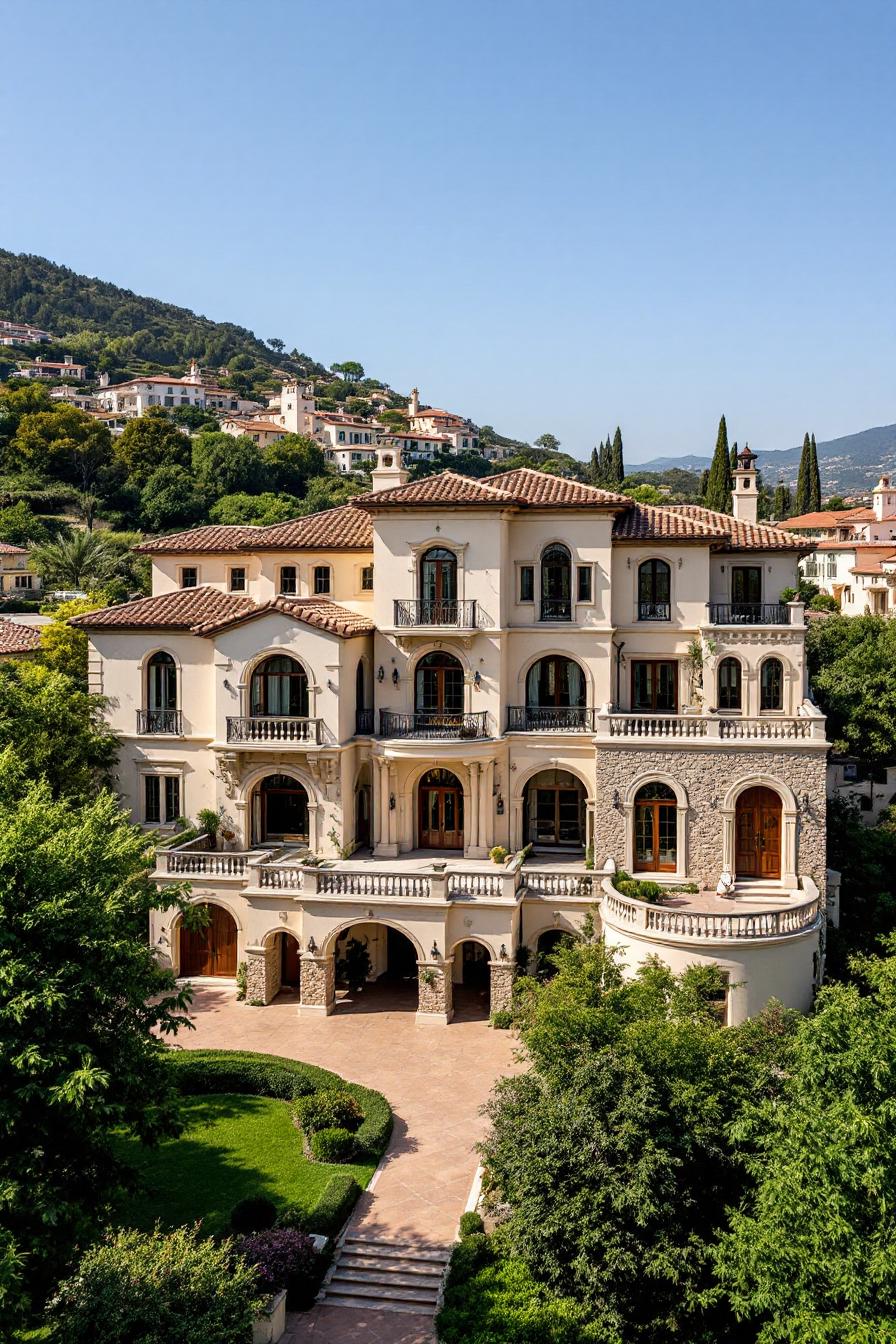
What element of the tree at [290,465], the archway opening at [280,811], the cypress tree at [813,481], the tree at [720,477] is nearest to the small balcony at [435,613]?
the archway opening at [280,811]

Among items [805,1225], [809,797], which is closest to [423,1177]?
[805,1225]

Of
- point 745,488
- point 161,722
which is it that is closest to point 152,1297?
point 161,722

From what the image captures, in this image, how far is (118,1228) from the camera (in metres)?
17.2

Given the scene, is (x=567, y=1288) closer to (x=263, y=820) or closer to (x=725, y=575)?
(x=263, y=820)

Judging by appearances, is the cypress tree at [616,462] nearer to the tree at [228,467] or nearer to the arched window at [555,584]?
the tree at [228,467]

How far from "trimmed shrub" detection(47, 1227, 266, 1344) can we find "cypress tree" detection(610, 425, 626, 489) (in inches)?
4173

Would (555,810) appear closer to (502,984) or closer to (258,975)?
(502,984)

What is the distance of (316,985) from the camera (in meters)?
30.2

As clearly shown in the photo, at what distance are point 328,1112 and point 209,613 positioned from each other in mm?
17817

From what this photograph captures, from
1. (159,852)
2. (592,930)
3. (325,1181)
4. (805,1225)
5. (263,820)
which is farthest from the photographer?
(263,820)

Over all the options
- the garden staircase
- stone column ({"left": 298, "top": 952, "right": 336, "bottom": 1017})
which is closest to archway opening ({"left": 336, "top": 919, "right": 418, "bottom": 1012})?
stone column ({"left": 298, "top": 952, "right": 336, "bottom": 1017})

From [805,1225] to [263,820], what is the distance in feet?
73.6

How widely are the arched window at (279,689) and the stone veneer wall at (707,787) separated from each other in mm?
9649

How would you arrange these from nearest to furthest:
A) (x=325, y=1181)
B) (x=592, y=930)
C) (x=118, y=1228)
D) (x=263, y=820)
Result: (x=118, y=1228), (x=325, y=1181), (x=592, y=930), (x=263, y=820)
